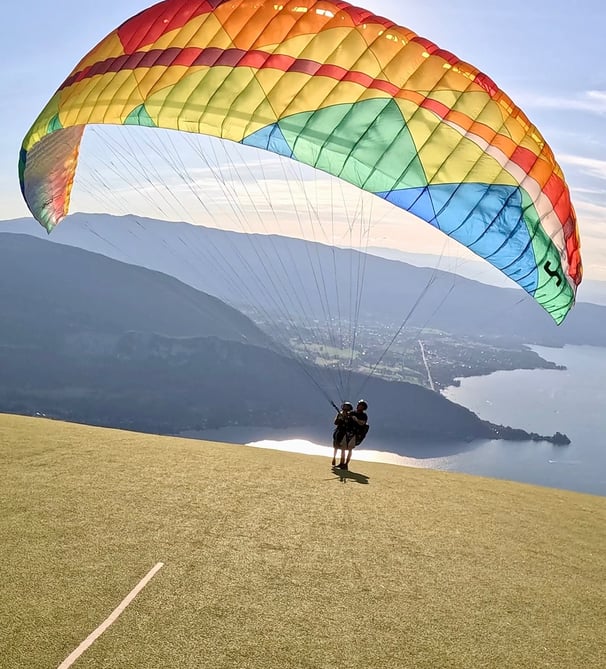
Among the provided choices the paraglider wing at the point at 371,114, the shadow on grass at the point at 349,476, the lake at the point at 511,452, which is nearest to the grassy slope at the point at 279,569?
the shadow on grass at the point at 349,476

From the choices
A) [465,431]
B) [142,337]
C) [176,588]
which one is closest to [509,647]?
[176,588]

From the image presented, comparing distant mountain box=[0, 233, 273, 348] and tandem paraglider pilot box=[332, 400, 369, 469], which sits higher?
distant mountain box=[0, 233, 273, 348]

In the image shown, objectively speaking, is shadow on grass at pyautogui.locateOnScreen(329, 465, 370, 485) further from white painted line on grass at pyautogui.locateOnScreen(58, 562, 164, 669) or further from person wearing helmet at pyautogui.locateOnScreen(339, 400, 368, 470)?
white painted line on grass at pyautogui.locateOnScreen(58, 562, 164, 669)

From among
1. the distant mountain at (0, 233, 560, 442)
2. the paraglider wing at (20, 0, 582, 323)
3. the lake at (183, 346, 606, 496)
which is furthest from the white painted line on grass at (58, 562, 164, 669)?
the distant mountain at (0, 233, 560, 442)

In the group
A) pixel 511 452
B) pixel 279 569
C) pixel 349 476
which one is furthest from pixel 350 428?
pixel 511 452

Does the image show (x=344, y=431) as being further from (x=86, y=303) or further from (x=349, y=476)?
(x=86, y=303)

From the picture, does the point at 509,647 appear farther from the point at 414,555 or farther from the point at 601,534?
the point at 601,534
